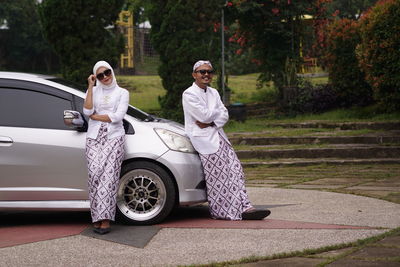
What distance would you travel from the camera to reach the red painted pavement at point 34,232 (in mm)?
7539

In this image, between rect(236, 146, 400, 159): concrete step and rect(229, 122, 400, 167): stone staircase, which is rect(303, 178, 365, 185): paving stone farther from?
rect(236, 146, 400, 159): concrete step

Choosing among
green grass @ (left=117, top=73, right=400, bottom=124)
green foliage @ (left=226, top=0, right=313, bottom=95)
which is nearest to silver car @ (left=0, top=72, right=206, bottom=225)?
green grass @ (left=117, top=73, right=400, bottom=124)

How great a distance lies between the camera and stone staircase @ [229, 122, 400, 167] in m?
13.6

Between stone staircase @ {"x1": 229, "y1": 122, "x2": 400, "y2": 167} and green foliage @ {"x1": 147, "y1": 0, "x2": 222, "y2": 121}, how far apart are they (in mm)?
3037

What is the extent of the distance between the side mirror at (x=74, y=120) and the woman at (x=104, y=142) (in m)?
0.11

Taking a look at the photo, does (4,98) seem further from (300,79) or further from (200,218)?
(300,79)

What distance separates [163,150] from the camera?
26.8 ft

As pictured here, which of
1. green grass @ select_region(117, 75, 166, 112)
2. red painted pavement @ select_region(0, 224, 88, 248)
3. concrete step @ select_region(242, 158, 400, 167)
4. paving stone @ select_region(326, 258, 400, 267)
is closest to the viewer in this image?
paving stone @ select_region(326, 258, 400, 267)

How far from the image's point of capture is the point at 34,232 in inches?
315

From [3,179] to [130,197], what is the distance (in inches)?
51.2

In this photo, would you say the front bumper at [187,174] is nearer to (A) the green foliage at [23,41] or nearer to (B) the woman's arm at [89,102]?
(B) the woman's arm at [89,102]

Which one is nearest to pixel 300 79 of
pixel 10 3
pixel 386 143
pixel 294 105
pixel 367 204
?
pixel 294 105

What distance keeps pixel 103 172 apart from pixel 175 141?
898 millimetres

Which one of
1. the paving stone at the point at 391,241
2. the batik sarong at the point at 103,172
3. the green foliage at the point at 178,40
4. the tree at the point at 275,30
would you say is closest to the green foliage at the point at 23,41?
the tree at the point at 275,30
